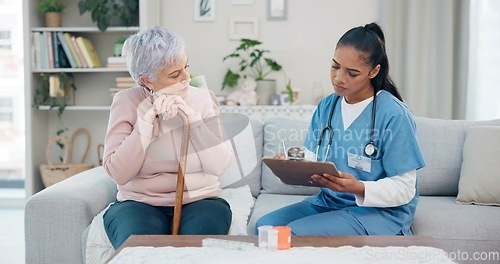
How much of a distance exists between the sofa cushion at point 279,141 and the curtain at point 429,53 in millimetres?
1742

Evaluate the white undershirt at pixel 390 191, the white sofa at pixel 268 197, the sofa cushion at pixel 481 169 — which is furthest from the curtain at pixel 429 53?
the white undershirt at pixel 390 191

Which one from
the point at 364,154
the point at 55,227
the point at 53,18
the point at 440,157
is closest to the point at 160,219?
the point at 55,227

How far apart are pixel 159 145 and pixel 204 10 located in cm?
259

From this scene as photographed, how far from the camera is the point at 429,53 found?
4.43 metres

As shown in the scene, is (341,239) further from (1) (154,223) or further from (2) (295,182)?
(1) (154,223)

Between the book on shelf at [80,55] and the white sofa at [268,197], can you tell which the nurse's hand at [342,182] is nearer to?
the white sofa at [268,197]

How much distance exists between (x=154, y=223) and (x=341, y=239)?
66 cm

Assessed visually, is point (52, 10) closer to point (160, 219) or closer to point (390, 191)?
point (160, 219)

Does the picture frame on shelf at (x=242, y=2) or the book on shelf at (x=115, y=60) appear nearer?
the book on shelf at (x=115, y=60)

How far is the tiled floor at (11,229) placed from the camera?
3347mm

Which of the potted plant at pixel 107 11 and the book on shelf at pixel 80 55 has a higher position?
the potted plant at pixel 107 11

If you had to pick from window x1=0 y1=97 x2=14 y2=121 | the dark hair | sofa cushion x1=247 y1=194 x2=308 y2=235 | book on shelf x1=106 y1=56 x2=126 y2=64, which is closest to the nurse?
the dark hair

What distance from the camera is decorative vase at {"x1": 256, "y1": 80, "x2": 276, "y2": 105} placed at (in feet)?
14.7

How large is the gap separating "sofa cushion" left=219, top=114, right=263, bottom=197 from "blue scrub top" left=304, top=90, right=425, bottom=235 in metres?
0.71
